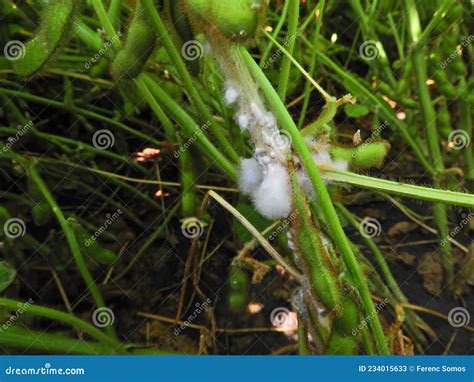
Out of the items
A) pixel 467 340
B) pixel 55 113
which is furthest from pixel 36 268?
pixel 467 340

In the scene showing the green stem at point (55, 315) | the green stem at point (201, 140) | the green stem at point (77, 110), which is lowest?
the green stem at point (55, 315)

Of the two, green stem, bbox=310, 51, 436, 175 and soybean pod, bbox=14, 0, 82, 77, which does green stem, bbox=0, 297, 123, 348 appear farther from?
green stem, bbox=310, 51, 436, 175

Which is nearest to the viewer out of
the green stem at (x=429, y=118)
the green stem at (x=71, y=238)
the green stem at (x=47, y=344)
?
the green stem at (x=47, y=344)

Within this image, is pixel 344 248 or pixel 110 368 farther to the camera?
pixel 110 368

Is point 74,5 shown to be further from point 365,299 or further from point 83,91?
point 83,91

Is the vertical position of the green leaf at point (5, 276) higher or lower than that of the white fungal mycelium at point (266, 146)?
lower

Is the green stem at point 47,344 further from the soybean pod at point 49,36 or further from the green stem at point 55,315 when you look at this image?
the soybean pod at point 49,36

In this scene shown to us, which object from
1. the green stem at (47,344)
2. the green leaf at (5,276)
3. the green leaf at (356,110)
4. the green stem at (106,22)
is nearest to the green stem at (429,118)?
the green leaf at (356,110)
